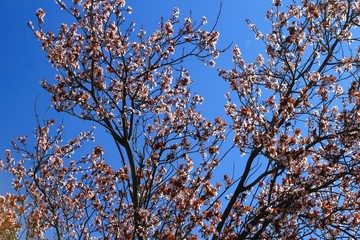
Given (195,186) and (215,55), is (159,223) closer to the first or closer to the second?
(195,186)

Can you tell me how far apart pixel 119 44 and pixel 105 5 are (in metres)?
1.03

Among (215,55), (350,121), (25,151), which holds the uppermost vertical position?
(215,55)

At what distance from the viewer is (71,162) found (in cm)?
1203

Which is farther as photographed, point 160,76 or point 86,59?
point 160,76

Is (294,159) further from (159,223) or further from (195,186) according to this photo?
(159,223)

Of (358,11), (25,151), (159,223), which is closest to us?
(159,223)

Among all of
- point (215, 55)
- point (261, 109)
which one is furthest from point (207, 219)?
point (215, 55)

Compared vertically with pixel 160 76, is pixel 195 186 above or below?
below

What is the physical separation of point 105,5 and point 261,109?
157 inches

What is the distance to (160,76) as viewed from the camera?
9.84m

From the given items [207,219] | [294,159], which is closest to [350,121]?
[294,159]

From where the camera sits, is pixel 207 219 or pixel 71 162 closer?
pixel 207 219

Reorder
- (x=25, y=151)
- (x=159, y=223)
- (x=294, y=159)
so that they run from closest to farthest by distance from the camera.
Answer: (x=294, y=159) → (x=159, y=223) → (x=25, y=151)

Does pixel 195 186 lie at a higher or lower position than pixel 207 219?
higher
